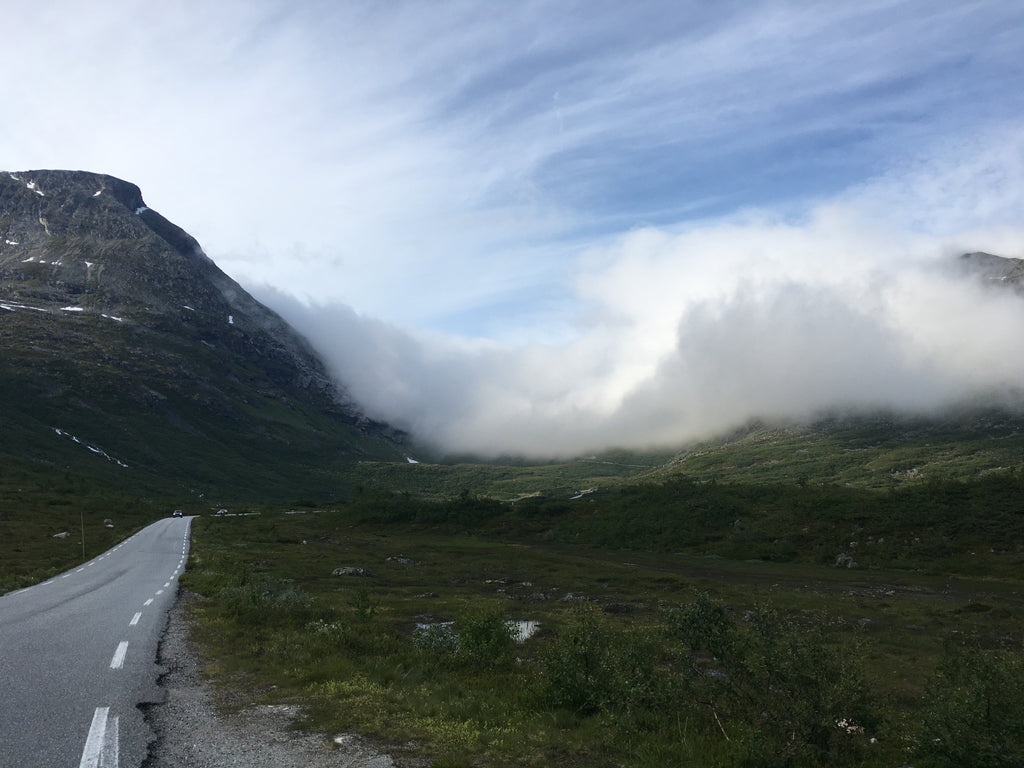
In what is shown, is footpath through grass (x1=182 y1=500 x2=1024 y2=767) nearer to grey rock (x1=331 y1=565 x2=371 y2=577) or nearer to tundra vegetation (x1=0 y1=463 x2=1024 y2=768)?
tundra vegetation (x1=0 y1=463 x2=1024 y2=768)

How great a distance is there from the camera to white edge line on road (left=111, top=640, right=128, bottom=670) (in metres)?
16.0

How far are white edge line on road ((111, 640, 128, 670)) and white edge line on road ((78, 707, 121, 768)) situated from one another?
4.36 metres

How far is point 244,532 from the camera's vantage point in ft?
281

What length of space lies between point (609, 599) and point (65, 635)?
35207mm

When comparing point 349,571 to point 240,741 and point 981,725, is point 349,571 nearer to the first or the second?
point 240,741

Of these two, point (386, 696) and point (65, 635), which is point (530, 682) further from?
point (65, 635)

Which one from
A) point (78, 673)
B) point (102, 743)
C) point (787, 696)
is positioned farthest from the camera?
point (78, 673)

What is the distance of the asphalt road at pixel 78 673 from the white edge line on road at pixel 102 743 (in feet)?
0.05

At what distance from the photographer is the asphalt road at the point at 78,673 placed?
10289 mm

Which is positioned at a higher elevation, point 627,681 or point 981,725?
point 981,725

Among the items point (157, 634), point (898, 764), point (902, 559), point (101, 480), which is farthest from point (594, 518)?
point (101, 480)

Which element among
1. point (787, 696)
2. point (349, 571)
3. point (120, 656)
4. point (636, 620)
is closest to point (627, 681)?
Answer: point (787, 696)

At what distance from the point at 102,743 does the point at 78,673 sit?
19.7 feet

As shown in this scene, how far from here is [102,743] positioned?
1046 centimetres
